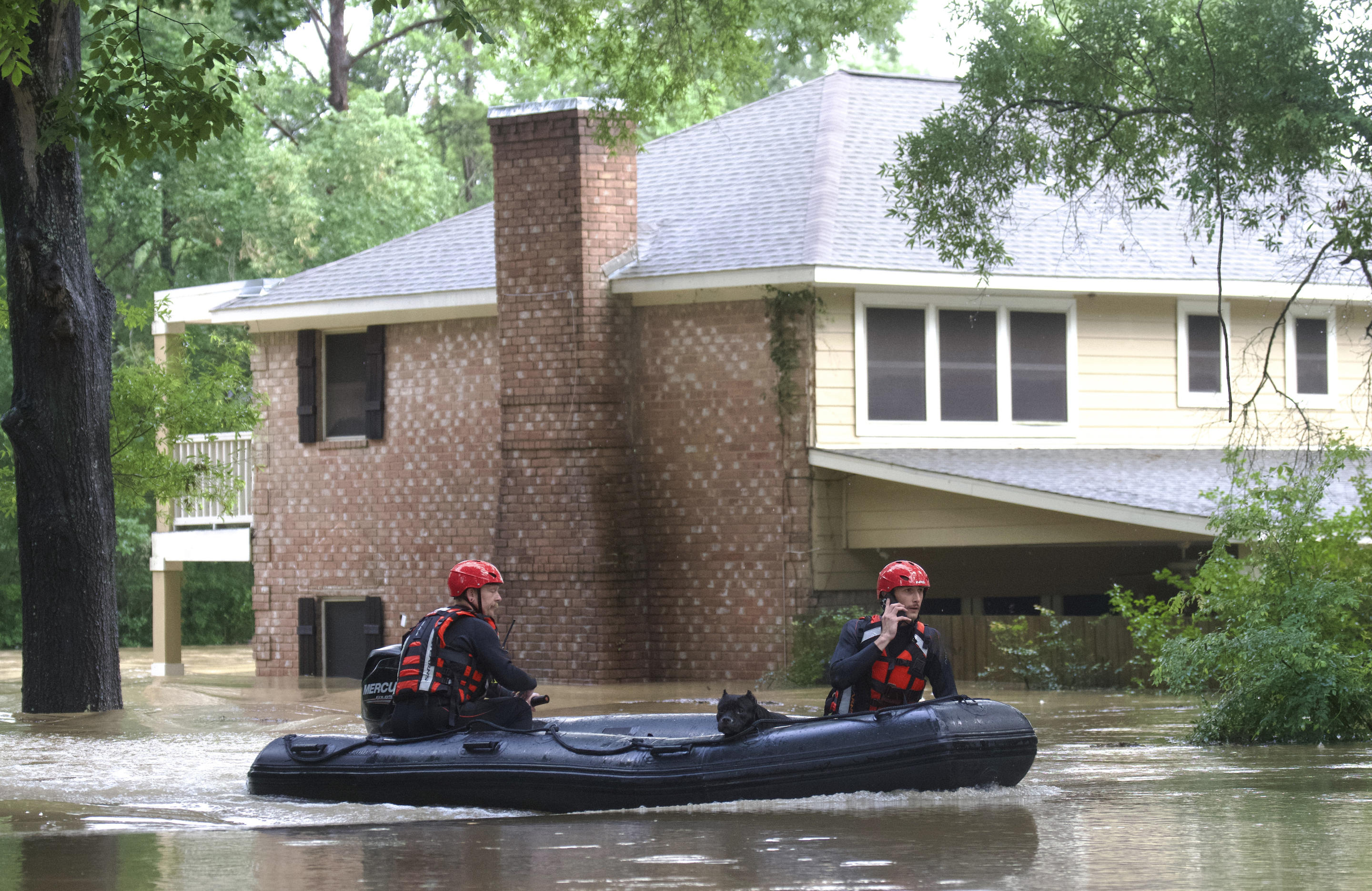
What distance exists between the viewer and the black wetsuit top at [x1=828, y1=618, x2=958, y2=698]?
33.3ft

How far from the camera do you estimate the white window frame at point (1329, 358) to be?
21891 millimetres

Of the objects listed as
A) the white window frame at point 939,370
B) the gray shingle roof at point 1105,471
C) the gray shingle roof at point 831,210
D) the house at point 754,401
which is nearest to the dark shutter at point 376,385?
the house at point 754,401

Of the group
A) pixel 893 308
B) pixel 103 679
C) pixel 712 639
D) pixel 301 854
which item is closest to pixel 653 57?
pixel 893 308

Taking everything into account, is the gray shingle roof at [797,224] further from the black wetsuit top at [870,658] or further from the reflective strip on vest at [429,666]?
the reflective strip on vest at [429,666]

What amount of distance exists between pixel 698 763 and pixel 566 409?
10690 mm

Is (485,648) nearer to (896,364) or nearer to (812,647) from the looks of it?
(812,647)

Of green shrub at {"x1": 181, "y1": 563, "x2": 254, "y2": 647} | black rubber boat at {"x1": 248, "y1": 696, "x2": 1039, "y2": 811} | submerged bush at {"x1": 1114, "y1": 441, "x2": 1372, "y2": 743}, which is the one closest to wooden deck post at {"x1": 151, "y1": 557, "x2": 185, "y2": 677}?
green shrub at {"x1": 181, "y1": 563, "x2": 254, "y2": 647}

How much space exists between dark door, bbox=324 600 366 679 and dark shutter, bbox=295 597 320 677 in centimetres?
14

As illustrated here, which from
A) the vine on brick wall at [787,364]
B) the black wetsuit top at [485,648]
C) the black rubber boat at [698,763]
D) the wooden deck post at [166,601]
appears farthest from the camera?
the wooden deck post at [166,601]

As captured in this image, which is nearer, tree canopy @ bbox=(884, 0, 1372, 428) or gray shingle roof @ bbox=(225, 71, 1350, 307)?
tree canopy @ bbox=(884, 0, 1372, 428)

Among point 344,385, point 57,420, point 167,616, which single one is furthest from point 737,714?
point 167,616

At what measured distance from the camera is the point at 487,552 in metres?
21.6

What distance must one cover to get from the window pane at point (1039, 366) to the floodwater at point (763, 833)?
747 cm

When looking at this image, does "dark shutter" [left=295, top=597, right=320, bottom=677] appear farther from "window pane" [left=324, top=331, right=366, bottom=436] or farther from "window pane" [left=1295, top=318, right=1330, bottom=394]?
"window pane" [left=1295, top=318, right=1330, bottom=394]
